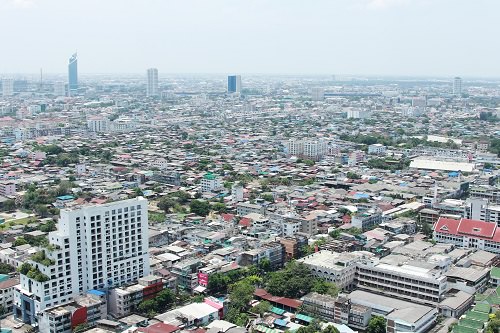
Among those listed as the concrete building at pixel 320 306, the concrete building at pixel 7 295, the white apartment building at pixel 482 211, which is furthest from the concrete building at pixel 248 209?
the concrete building at pixel 7 295

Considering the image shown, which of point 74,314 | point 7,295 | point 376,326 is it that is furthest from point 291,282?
point 7,295

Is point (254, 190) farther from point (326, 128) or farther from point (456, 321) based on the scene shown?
point (326, 128)

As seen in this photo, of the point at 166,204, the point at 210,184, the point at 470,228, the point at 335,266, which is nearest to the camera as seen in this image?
the point at 335,266

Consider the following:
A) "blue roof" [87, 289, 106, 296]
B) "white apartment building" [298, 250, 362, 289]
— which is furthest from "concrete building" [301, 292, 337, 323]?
"blue roof" [87, 289, 106, 296]

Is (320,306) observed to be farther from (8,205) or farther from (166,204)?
(8,205)

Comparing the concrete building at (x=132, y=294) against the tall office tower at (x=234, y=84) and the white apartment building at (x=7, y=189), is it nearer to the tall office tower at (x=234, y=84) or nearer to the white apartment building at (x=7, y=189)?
the white apartment building at (x=7, y=189)
